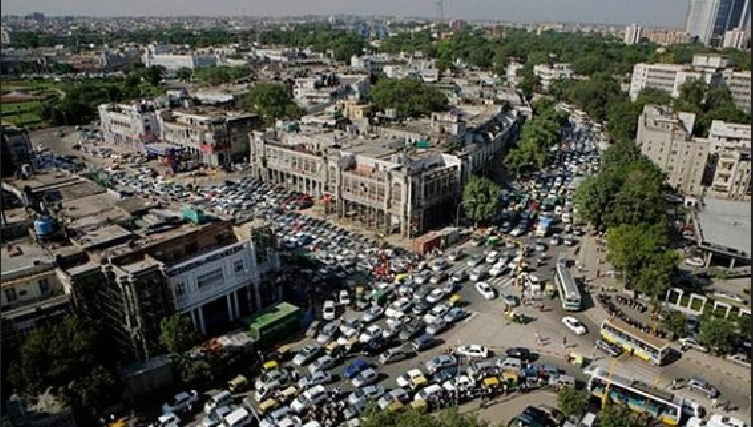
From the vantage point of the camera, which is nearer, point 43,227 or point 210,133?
point 43,227

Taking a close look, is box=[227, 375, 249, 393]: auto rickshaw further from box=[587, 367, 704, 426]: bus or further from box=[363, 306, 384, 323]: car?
box=[587, 367, 704, 426]: bus

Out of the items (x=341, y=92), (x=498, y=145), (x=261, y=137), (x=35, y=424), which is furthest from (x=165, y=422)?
(x=341, y=92)

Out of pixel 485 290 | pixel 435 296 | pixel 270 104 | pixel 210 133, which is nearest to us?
pixel 435 296

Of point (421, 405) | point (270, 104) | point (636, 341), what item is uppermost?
point (270, 104)

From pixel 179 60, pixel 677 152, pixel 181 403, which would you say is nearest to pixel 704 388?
→ pixel 181 403

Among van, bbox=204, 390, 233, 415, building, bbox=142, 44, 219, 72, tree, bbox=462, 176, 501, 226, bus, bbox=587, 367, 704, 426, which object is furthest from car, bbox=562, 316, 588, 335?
building, bbox=142, 44, 219, 72

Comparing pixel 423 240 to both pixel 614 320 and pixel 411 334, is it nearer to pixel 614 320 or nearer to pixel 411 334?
pixel 411 334

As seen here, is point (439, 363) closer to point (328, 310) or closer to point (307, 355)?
point (307, 355)
